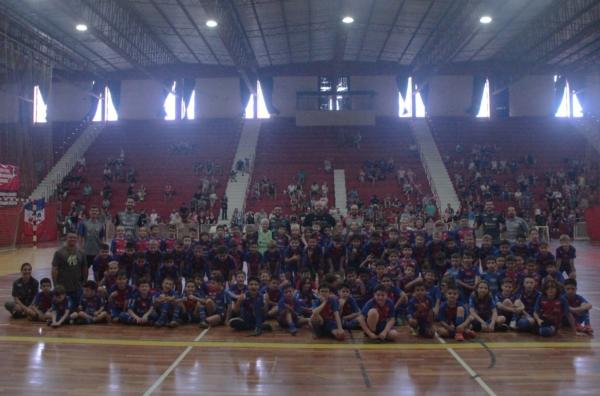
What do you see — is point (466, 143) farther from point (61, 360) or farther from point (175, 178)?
point (61, 360)

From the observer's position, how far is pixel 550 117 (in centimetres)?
3406

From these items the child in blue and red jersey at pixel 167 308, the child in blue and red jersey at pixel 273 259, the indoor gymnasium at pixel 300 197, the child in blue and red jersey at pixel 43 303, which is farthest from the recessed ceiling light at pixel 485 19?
the child in blue and red jersey at pixel 43 303

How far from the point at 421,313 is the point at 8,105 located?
1117 inches

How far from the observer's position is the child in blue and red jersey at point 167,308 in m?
7.61

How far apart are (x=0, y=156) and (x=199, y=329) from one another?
65.0 ft

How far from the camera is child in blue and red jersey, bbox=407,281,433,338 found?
23.0 ft

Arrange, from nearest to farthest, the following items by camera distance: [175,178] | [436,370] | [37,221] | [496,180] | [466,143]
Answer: [436,370] → [37,221] → [496,180] → [175,178] → [466,143]

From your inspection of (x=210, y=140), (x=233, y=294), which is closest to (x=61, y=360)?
(x=233, y=294)

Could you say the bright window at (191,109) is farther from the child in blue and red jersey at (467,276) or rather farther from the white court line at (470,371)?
the white court line at (470,371)

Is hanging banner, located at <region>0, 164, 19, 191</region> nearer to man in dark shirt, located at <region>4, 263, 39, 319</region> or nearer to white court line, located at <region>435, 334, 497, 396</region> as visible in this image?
man in dark shirt, located at <region>4, 263, 39, 319</region>

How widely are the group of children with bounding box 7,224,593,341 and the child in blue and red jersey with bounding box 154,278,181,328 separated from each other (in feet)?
0.05

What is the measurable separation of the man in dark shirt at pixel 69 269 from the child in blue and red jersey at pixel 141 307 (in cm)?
91

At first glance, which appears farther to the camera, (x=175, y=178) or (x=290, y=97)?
(x=290, y=97)

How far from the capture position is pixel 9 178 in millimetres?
20609
